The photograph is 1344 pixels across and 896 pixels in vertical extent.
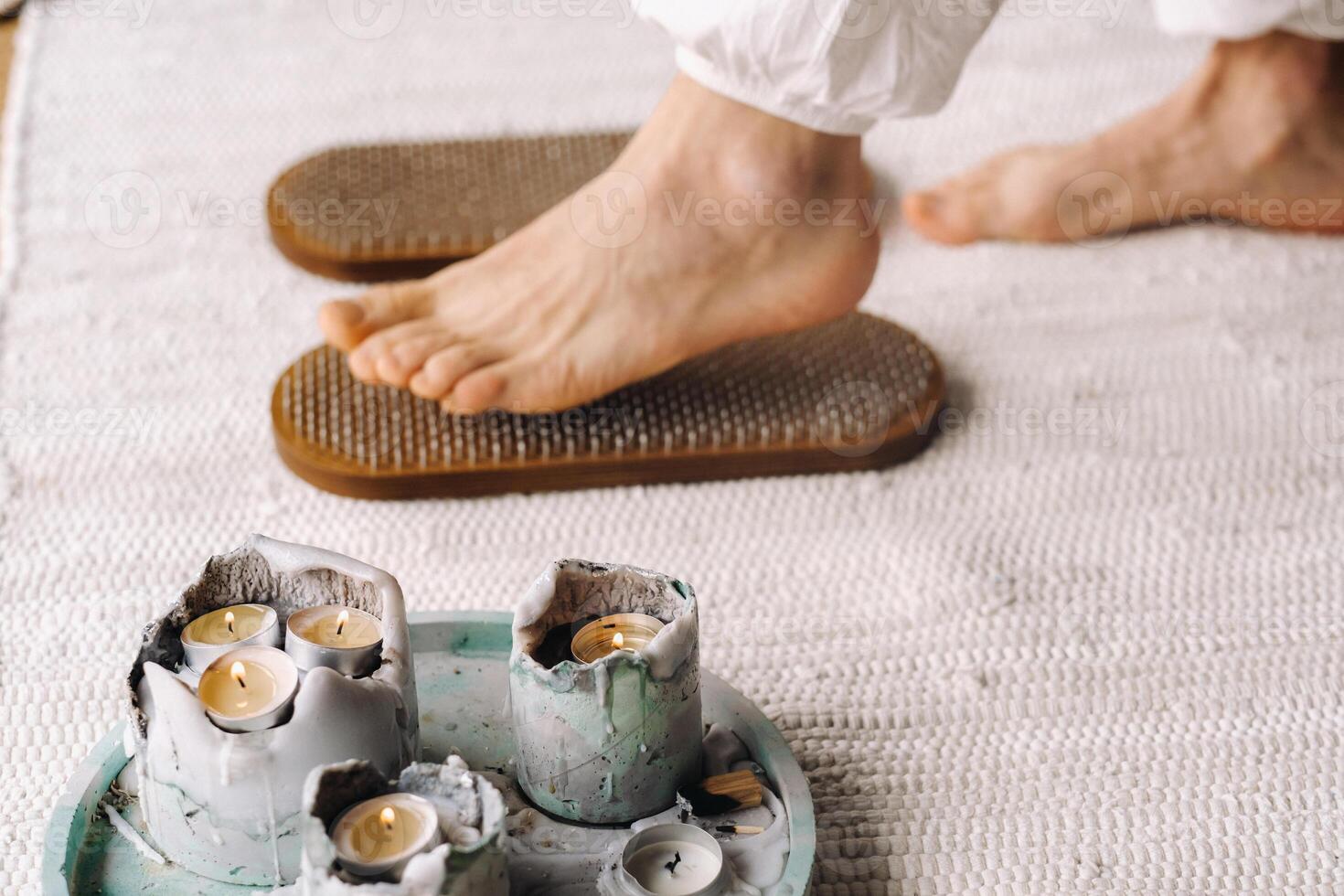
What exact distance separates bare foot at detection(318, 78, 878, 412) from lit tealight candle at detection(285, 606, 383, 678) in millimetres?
349

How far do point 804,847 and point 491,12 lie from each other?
1353 mm

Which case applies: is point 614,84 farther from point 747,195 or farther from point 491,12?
point 747,195

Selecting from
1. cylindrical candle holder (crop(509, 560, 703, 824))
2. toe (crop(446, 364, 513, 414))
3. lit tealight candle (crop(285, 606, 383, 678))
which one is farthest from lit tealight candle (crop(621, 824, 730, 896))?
toe (crop(446, 364, 513, 414))

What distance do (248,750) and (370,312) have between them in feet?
1.69

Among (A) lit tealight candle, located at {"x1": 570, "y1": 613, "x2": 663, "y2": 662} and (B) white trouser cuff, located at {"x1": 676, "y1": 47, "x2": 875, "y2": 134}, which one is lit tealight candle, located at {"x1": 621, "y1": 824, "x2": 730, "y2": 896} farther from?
(B) white trouser cuff, located at {"x1": 676, "y1": 47, "x2": 875, "y2": 134}

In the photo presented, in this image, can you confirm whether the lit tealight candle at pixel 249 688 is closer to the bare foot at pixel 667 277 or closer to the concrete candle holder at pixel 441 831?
the concrete candle holder at pixel 441 831

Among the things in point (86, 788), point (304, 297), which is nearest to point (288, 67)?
point (304, 297)

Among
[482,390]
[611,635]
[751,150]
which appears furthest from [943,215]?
[611,635]

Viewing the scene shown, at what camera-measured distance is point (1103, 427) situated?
41.9 inches

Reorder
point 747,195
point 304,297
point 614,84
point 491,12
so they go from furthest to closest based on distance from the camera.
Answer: point 491,12 < point 614,84 < point 304,297 < point 747,195

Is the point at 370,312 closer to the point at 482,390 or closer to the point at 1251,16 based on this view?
the point at 482,390

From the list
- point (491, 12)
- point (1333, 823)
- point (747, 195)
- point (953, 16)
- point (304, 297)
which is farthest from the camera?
point (491, 12)

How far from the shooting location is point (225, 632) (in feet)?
→ 2.08

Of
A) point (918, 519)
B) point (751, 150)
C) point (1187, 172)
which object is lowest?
point (918, 519)
